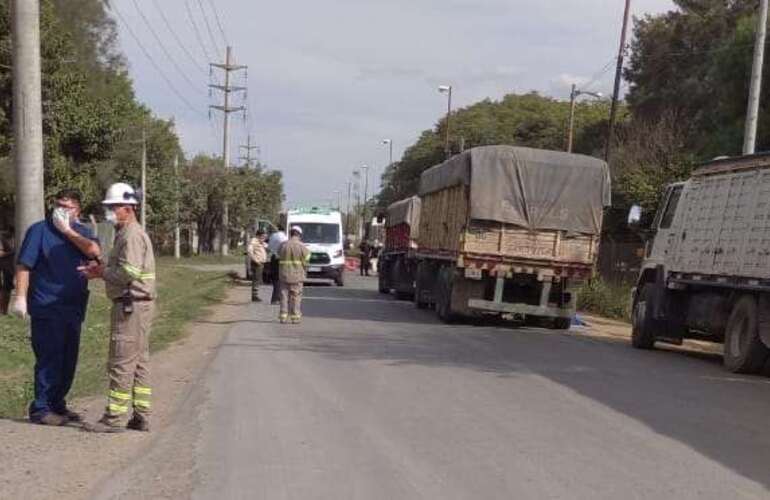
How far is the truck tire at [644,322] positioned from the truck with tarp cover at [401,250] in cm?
940

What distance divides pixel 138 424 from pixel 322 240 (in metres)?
26.5

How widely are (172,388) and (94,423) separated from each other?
2472mm

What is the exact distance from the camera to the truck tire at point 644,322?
1678 cm

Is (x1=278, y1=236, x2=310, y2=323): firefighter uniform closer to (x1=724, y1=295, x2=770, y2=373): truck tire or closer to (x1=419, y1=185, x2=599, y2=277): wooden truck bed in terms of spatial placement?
(x1=419, y1=185, x2=599, y2=277): wooden truck bed

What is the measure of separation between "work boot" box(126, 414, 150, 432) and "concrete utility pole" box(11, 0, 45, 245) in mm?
7724

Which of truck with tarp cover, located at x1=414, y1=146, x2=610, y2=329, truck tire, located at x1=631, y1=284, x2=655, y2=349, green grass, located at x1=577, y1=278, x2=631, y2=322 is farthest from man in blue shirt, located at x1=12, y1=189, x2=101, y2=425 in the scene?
green grass, located at x1=577, y1=278, x2=631, y2=322

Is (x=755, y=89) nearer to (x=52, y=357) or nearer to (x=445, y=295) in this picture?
(x=445, y=295)

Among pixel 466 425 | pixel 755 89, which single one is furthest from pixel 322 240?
pixel 466 425

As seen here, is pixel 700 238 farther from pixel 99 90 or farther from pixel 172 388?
pixel 99 90

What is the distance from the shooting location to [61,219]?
7.89 m

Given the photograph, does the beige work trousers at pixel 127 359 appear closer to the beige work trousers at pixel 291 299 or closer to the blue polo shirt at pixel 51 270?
the blue polo shirt at pixel 51 270

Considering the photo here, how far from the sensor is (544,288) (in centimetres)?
1925

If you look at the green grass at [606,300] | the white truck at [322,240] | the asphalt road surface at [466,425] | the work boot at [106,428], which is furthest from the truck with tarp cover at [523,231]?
the white truck at [322,240]

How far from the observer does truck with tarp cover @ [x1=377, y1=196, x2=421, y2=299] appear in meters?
27.4
